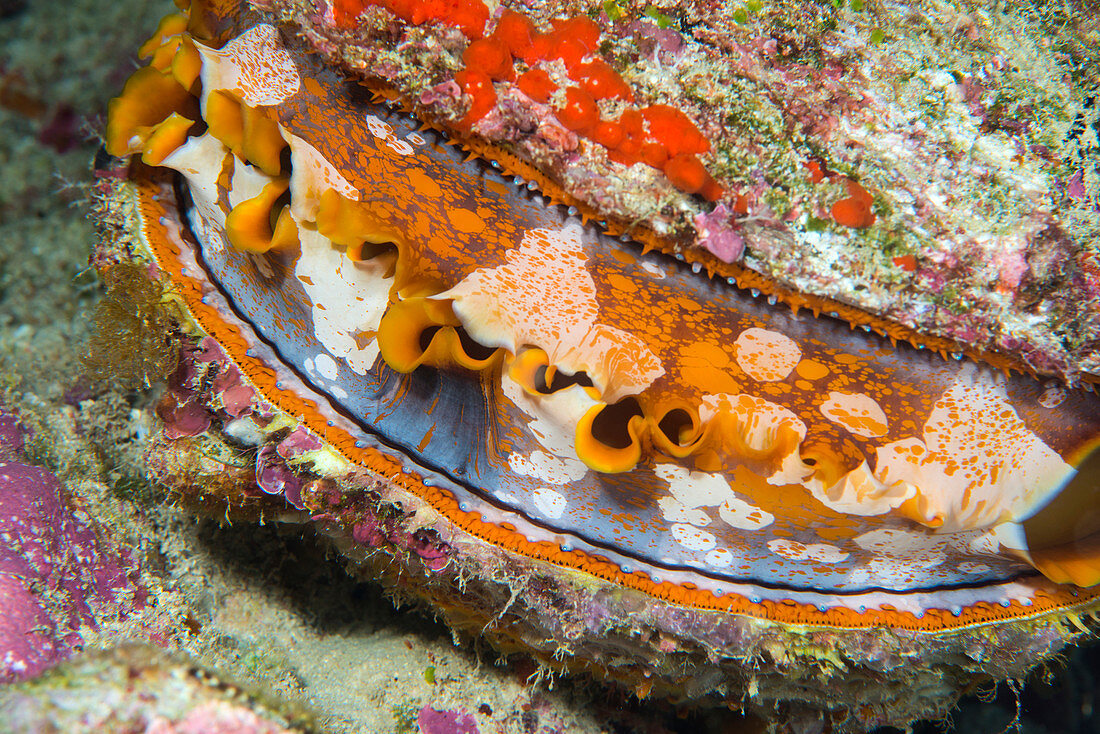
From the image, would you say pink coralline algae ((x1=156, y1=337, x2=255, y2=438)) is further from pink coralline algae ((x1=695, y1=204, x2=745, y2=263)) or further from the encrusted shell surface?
pink coralline algae ((x1=695, y1=204, x2=745, y2=263))

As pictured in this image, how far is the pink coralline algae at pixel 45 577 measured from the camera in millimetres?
2018

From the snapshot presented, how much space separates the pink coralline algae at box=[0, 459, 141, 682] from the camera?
6.62 ft

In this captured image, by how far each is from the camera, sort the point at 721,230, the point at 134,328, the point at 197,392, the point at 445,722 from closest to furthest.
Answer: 1. the point at 721,230
2. the point at 197,392
3. the point at 134,328
4. the point at 445,722

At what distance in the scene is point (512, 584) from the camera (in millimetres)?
2467

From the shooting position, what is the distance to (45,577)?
7.54ft

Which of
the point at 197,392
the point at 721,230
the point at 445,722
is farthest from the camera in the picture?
the point at 445,722

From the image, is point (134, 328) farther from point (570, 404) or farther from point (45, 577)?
point (570, 404)

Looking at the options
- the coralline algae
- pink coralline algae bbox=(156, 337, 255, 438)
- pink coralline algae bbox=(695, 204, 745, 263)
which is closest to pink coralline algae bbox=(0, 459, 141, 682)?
the coralline algae

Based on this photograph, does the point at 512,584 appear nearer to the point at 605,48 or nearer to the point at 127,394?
the point at 605,48

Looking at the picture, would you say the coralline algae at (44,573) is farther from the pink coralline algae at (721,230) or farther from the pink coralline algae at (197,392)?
the pink coralline algae at (721,230)

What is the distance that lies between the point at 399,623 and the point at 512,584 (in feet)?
5.19

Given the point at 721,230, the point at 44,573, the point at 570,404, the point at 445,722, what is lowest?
the point at 445,722

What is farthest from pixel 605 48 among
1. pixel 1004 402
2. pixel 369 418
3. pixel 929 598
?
pixel 929 598

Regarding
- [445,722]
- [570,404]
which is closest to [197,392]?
[570,404]
